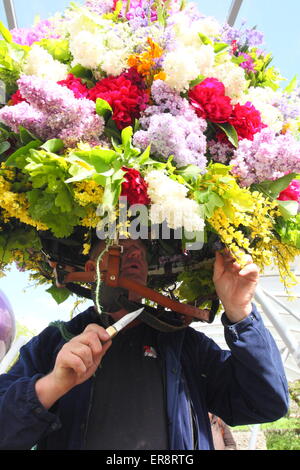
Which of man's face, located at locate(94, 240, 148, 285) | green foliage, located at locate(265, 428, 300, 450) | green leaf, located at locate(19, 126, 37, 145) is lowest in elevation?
green foliage, located at locate(265, 428, 300, 450)

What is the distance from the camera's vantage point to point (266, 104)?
1522 millimetres

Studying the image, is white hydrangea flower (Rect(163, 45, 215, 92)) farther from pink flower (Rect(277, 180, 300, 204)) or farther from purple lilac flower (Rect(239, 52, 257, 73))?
pink flower (Rect(277, 180, 300, 204))

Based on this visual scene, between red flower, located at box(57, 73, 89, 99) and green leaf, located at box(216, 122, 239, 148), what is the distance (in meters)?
0.47

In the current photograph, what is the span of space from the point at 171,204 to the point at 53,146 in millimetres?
409

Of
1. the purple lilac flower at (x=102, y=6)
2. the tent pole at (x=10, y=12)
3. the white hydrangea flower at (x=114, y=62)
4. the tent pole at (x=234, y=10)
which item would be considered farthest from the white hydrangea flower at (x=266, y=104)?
the tent pole at (x=10, y=12)

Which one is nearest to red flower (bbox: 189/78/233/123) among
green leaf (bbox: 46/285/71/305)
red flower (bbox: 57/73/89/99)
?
red flower (bbox: 57/73/89/99)

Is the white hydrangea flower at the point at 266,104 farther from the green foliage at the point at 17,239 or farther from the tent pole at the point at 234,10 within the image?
the tent pole at the point at 234,10

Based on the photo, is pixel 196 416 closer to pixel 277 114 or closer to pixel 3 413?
pixel 3 413

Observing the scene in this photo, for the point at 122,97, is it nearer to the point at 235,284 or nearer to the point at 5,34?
the point at 5,34

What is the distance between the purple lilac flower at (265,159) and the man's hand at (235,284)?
0.29 m

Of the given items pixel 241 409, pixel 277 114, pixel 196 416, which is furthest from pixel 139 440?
pixel 277 114

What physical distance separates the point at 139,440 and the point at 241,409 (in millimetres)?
407

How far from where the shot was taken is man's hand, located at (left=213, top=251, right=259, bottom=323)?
1383 millimetres

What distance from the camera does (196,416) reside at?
1.40m
